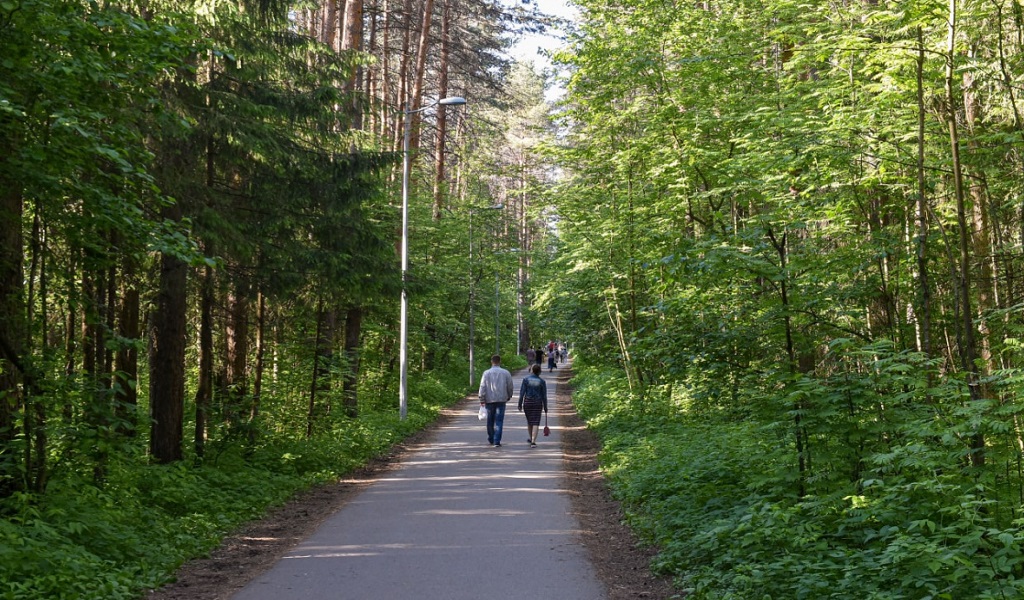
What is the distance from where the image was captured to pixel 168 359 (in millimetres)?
11250

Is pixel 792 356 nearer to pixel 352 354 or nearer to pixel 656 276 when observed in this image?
pixel 656 276

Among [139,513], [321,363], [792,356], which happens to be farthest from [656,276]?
[139,513]

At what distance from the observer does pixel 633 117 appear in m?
17.0

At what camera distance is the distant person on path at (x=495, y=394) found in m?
16.8

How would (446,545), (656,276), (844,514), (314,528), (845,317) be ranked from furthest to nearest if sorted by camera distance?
(656,276) → (845,317) → (314,528) → (446,545) → (844,514)

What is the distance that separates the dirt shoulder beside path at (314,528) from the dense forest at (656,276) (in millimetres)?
285

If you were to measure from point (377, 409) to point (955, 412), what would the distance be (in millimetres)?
18855

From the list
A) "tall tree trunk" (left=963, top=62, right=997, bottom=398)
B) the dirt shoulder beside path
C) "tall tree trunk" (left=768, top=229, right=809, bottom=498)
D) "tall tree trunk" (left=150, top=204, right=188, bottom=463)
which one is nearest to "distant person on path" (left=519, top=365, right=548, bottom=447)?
the dirt shoulder beside path

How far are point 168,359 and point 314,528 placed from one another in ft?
12.1

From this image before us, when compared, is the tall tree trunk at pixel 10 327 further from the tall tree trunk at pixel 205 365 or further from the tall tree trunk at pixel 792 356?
the tall tree trunk at pixel 792 356

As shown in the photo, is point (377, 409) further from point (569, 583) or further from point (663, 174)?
point (569, 583)

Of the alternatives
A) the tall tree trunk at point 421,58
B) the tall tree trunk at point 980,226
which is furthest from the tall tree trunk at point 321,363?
the tall tree trunk at point 980,226

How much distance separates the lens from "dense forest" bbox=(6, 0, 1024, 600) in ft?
20.6

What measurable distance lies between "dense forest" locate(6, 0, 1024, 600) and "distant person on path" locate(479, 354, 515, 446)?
2.55 m
